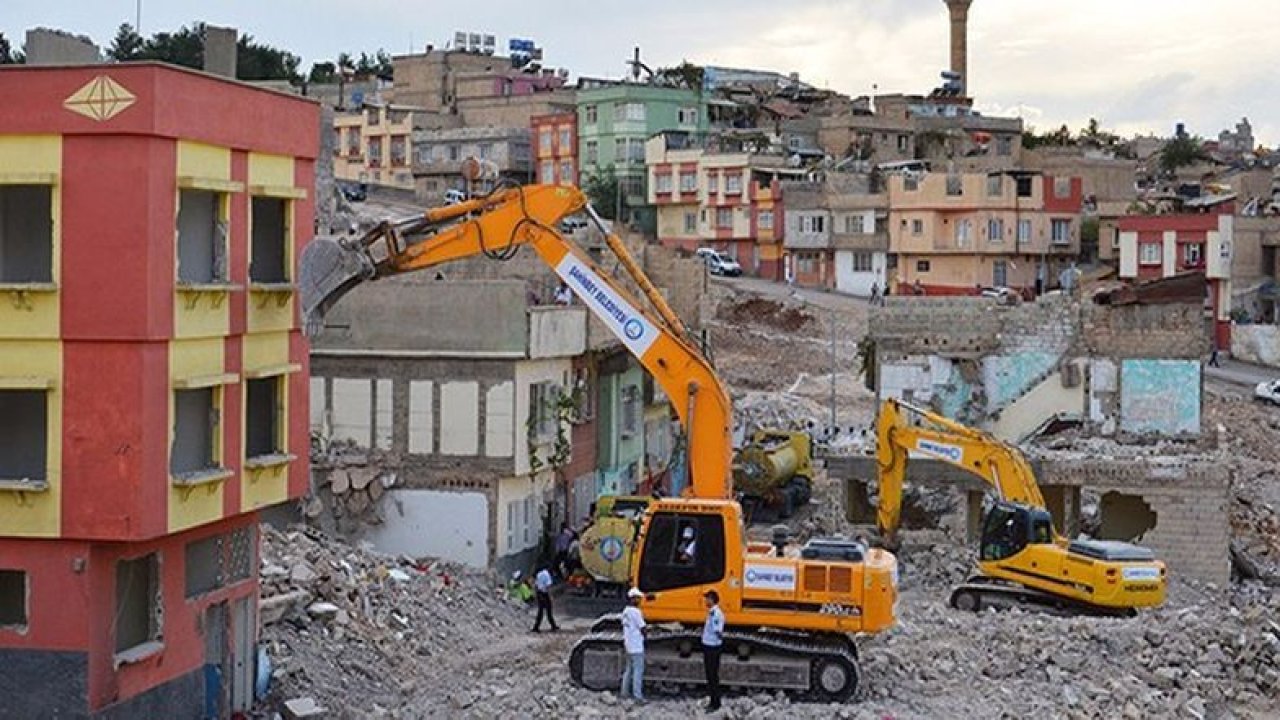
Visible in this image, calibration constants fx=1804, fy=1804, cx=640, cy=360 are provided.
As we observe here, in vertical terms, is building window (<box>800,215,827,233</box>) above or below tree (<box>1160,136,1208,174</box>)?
below

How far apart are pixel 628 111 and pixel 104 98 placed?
72.1 metres

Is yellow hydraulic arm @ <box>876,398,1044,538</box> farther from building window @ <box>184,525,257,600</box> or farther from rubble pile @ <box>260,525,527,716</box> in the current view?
building window @ <box>184,525,257,600</box>

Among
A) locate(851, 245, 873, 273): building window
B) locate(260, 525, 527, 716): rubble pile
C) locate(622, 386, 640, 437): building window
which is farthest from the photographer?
locate(851, 245, 873, 273): building window

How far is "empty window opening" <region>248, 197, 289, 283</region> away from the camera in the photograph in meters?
21.7

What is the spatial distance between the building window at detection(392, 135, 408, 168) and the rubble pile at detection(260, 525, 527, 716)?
65.4 metres

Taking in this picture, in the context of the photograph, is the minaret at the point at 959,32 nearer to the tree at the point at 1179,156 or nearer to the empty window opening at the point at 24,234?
the tree at the point at 1179,156

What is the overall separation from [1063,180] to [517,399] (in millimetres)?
51924

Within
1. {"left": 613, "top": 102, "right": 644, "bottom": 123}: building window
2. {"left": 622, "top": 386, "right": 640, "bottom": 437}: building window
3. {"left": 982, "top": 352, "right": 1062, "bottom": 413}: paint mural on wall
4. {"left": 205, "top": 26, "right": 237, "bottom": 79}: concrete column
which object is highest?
{"left": 613, "top": 102, "right": 644, "bottom": 123}: building window

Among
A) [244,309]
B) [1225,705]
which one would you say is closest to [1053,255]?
[1225,705]

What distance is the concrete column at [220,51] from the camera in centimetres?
2325

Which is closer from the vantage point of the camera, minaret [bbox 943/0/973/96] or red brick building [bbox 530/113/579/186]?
red brick building [bbox 530/113/579/186]

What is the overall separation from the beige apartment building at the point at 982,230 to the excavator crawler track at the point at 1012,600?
1908 inches

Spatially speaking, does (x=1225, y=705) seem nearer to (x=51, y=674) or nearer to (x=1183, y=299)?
(x=51, y=674)

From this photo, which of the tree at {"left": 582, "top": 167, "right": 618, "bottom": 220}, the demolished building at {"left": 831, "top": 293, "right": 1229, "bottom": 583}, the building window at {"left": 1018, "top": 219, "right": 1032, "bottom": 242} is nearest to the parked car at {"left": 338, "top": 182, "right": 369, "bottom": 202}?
the tree at {"left": 582, "top": 167, "right": 618, "bottom": 220}
